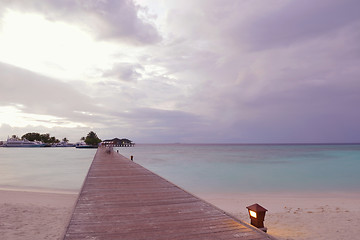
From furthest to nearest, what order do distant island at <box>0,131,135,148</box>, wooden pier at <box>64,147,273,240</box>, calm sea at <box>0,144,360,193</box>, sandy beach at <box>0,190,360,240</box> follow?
1. distant island at <box>0,131,135,148</box>
2. calm sea at <box>0,144,360,193</box>
3. sandy beach at <box>0,190,360,240</box>
4. wooden pier at <box>64,147,273,240</box>

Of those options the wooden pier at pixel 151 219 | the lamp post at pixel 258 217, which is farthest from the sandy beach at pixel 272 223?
the lamp post at pixel 258 217

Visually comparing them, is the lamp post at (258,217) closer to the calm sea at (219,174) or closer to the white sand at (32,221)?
the white sand at (32,221)

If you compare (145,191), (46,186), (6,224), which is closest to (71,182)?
(46,186)

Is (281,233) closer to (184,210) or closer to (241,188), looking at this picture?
(184,210)

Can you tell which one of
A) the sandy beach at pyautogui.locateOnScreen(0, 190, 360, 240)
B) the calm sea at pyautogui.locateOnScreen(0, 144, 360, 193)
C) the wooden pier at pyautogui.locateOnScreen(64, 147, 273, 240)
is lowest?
the calm sea at pyautogui.locateOnScreen(0, 144, 360, 193)

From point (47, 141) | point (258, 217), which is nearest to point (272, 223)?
point (258, 217)

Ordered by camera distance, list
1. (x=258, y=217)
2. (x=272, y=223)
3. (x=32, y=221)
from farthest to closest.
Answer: (x=272, y=223) → (x=32, y=221) → (x=258, y=217)

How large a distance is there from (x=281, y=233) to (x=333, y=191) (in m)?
12.6

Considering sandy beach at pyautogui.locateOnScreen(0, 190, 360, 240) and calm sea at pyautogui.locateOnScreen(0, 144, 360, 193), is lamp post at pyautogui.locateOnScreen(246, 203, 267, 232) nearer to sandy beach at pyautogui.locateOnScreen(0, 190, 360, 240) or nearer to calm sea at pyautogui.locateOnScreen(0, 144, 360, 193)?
sandy beach at pyautogui.locateOnScreen(0, 190, 360, 240)

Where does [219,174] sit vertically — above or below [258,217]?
below

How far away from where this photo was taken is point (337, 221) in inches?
306

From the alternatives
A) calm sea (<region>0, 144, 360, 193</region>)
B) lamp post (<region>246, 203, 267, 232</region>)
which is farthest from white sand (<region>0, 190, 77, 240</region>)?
calm sea (<region>0, 144, 360, 193</region>)

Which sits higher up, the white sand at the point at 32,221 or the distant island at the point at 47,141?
the distant island at the point at 47,141

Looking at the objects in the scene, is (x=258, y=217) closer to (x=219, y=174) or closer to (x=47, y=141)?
(x=219, y=174)
